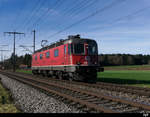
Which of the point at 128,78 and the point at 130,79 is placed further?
the point at 128,78

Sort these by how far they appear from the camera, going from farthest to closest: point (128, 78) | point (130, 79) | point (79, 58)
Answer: point (128, 78) < point (130, 79) < point (79, 58)

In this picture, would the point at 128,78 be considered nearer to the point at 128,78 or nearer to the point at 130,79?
the point at 128,78

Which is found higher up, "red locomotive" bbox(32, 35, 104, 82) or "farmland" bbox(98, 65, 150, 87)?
"red locomotive" bbox(32, 35, 104, 82)

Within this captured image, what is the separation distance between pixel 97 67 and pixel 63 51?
11.0ft

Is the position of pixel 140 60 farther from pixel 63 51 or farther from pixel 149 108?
pixel 149 108

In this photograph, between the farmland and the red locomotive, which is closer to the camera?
the red locomotive

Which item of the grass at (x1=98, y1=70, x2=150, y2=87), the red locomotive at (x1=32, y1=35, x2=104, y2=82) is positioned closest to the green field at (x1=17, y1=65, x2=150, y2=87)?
the grass at (x1=98, y1=70, x2=150, y2=87)

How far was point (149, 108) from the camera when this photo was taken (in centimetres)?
612

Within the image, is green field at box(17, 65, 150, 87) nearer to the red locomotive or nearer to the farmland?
the farmland

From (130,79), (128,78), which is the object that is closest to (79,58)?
(130,79)

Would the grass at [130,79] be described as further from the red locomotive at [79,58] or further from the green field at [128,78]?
Result: the red locomotive at [79,58]

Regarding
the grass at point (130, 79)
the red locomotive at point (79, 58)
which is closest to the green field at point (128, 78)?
the grass at point (130, 79)
